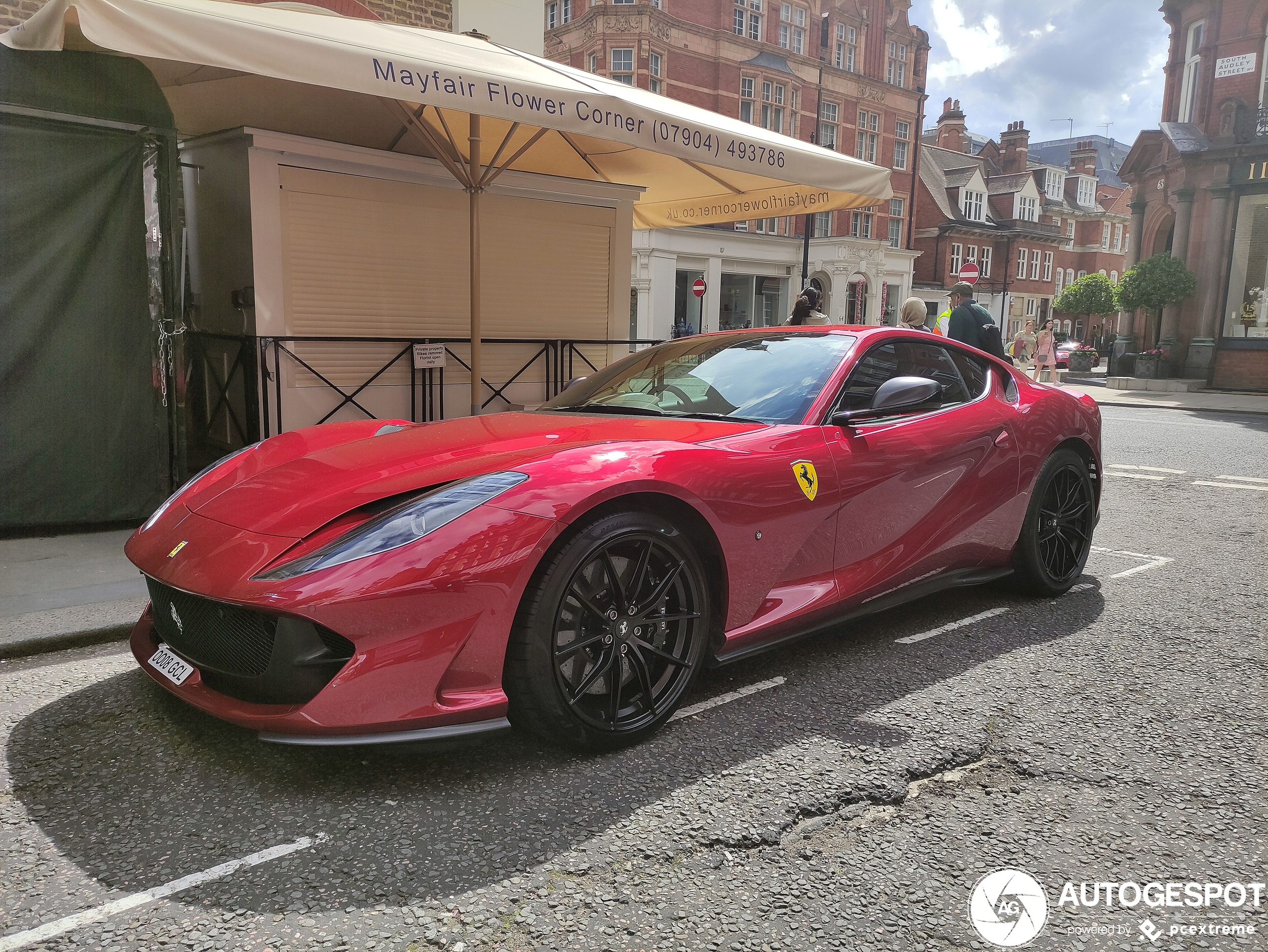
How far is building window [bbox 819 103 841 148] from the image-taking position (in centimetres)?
3919

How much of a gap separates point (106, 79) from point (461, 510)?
439cm

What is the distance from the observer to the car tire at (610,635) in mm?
2508

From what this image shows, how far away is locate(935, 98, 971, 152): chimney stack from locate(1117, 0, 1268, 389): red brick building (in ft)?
94.6

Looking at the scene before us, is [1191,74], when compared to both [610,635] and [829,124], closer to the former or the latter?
[829,124]

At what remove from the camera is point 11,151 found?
16.1 feet

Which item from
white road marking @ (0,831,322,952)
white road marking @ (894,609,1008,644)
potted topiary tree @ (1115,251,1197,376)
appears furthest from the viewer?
potted topiary tree @ (1115,251,1197,376)

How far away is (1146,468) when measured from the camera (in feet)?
31.0

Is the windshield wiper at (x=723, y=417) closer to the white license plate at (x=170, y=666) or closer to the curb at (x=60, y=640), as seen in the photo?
the white license plate at (x=170, y=666)

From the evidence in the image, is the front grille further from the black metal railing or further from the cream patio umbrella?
the black metal railing

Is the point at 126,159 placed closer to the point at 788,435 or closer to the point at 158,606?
the point at 158,606

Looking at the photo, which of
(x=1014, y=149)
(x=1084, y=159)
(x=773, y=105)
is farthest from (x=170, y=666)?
(x=1084, y=159)

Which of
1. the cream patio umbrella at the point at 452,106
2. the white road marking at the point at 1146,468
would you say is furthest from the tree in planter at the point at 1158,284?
the cream patio umbrella at the point at 452,106

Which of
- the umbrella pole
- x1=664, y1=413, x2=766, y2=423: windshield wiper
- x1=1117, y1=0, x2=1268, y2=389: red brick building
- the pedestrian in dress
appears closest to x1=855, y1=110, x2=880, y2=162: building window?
x1=1117, y1=0, x2=1268, y2=389: red brick building

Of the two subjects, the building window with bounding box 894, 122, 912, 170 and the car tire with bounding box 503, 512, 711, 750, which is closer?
the car tire with bounding box 503, 512, 711, 750
